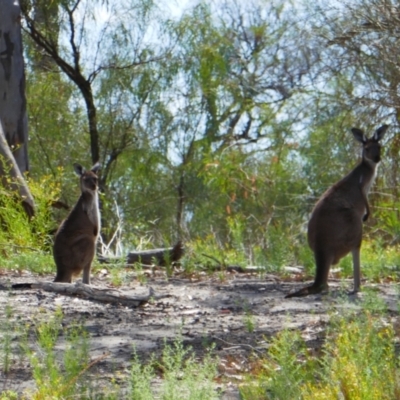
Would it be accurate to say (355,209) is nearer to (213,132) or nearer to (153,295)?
(153,295)

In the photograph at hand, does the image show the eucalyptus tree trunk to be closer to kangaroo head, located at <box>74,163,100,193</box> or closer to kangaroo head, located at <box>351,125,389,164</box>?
kangaroo head, located at <box>74,163,100,193</box>

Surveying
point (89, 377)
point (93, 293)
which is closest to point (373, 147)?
point (93, 293)

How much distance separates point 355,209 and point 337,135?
16.6 feet

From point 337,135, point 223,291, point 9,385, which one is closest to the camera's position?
point 9,385

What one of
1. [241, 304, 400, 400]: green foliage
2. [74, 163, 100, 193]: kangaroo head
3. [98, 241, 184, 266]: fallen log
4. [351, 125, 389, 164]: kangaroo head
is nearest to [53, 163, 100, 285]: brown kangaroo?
[74, 163, 100, 193]: kangaroo head

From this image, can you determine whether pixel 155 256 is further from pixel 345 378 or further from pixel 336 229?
pixel 345 378

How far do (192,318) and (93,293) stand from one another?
2.90ft

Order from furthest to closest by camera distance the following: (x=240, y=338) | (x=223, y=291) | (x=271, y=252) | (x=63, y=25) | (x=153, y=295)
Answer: (x=63, y=25), (x=271, y=252), (x=223, y=291), (x=153, y=295), (x=240, y=338)

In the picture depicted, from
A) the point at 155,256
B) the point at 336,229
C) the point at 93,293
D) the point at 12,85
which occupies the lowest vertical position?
the point at 93,293

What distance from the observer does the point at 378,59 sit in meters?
10.4

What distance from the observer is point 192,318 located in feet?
22.8

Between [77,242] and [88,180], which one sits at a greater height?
[88,180]

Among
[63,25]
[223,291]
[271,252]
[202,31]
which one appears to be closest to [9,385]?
[223,291]

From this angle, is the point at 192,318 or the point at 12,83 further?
the point at 12,83
